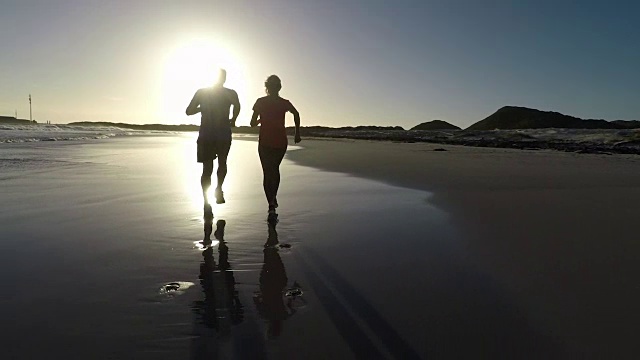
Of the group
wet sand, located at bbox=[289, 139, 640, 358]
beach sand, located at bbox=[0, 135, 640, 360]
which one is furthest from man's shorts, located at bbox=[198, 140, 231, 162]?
wet sand, located at bbox=[289, 139, 640, 358]

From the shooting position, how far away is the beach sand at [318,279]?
2764 millimetres

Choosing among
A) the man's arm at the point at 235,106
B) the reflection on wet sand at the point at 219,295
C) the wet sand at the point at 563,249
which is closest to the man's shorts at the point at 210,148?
the man's arm at the point at 235,106

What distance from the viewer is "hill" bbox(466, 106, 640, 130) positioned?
104438 millimetres

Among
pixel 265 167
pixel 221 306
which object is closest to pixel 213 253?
pixel 221 306

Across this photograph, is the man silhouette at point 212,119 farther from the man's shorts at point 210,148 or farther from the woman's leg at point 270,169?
the woman's leg at point 270,169

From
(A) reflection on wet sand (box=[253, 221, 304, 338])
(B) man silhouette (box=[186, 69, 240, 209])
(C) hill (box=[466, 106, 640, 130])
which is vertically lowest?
(A) reflection on wet sand (box=[253, 221, 304, 338])

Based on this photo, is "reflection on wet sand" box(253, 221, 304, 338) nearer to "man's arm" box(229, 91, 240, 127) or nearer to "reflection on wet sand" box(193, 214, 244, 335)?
"reflection on wet sand" box(193, 214, 244, 335)

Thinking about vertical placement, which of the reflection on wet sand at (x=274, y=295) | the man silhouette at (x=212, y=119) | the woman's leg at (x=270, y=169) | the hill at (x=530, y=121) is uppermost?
the hill at (x=530, y=121)

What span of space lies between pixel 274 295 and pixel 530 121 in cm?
11512

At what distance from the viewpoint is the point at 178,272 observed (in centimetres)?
410

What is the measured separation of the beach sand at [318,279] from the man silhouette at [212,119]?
851 mm

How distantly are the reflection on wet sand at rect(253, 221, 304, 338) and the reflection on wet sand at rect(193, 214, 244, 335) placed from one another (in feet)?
0.56

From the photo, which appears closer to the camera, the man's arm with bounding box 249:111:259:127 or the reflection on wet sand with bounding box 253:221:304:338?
the reflection on wet sand with bounding box 253:221:304:338

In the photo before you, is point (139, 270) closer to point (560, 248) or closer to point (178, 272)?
point (178, 272)
